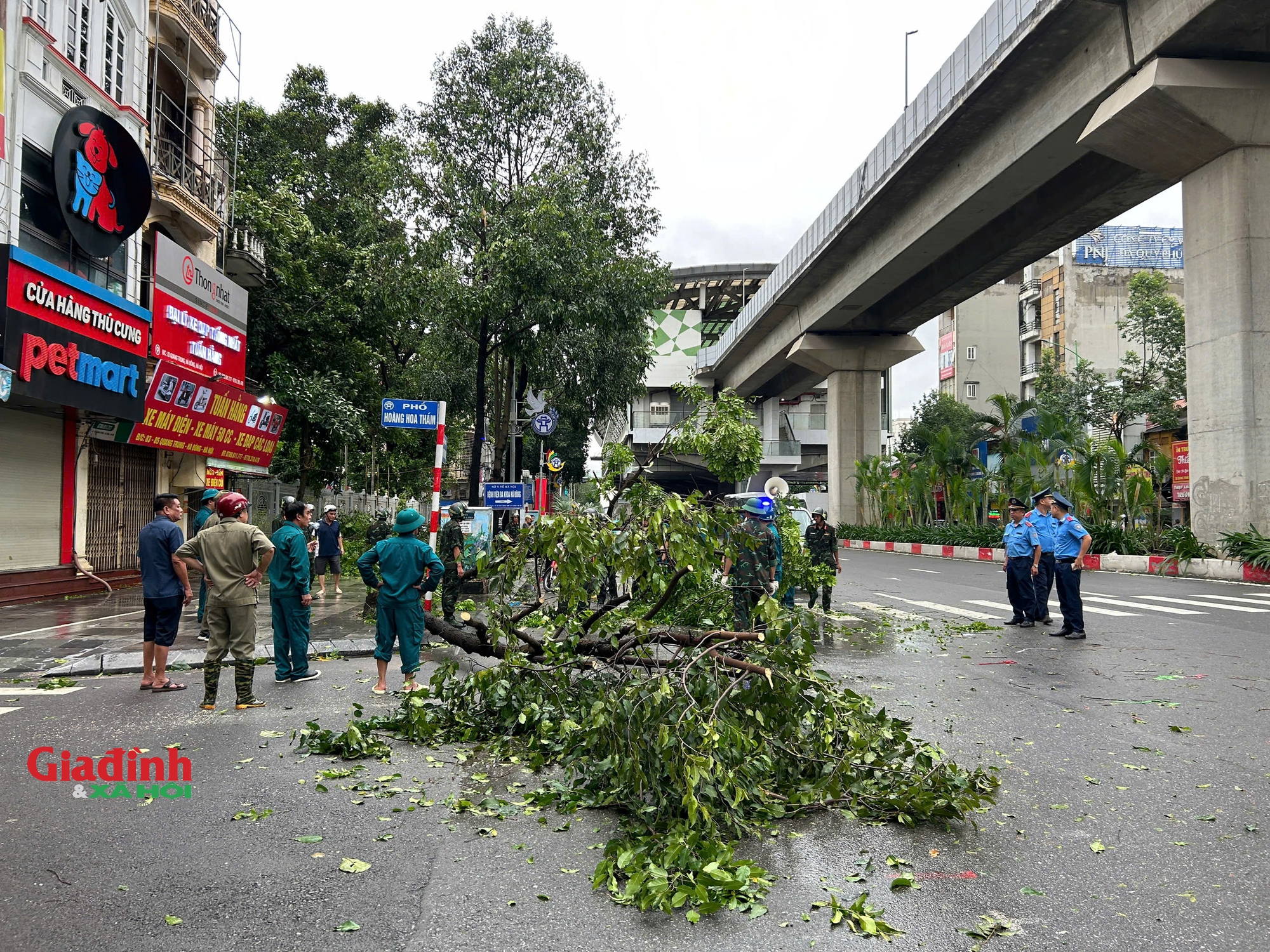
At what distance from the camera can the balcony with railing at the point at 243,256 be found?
21297mm

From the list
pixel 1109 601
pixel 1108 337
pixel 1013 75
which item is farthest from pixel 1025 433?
pixel 1108 337

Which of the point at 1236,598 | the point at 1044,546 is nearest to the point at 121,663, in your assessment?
the point at 1044,546

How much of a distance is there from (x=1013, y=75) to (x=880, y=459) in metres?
22.2

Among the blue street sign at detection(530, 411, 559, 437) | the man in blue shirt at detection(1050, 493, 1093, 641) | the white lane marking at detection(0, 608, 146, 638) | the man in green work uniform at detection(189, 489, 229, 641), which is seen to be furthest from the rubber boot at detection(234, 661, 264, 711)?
the blue street sign at detection(530, 411, 559, 437)

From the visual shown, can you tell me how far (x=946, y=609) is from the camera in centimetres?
1452

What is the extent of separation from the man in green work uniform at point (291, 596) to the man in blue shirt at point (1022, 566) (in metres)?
8.67

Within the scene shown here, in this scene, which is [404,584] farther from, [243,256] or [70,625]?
[243,256]

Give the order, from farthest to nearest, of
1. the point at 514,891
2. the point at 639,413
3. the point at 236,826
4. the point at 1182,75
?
the point at 639,413 < the point at 1182,75 < the point at 236,826 < the point at 514,891

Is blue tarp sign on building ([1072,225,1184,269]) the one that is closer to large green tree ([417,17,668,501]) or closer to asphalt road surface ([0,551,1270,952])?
large green tree ([417,17,668,501])

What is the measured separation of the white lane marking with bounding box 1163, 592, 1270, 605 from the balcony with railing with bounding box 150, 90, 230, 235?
20.2 meters

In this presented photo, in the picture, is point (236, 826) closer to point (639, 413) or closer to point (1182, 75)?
point (1182, 75)

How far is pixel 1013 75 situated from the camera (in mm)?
19906

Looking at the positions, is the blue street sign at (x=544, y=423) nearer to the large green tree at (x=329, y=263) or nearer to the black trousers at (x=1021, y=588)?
the large green tree at (x=329, y=263)

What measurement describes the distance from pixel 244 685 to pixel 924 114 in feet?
73.4
